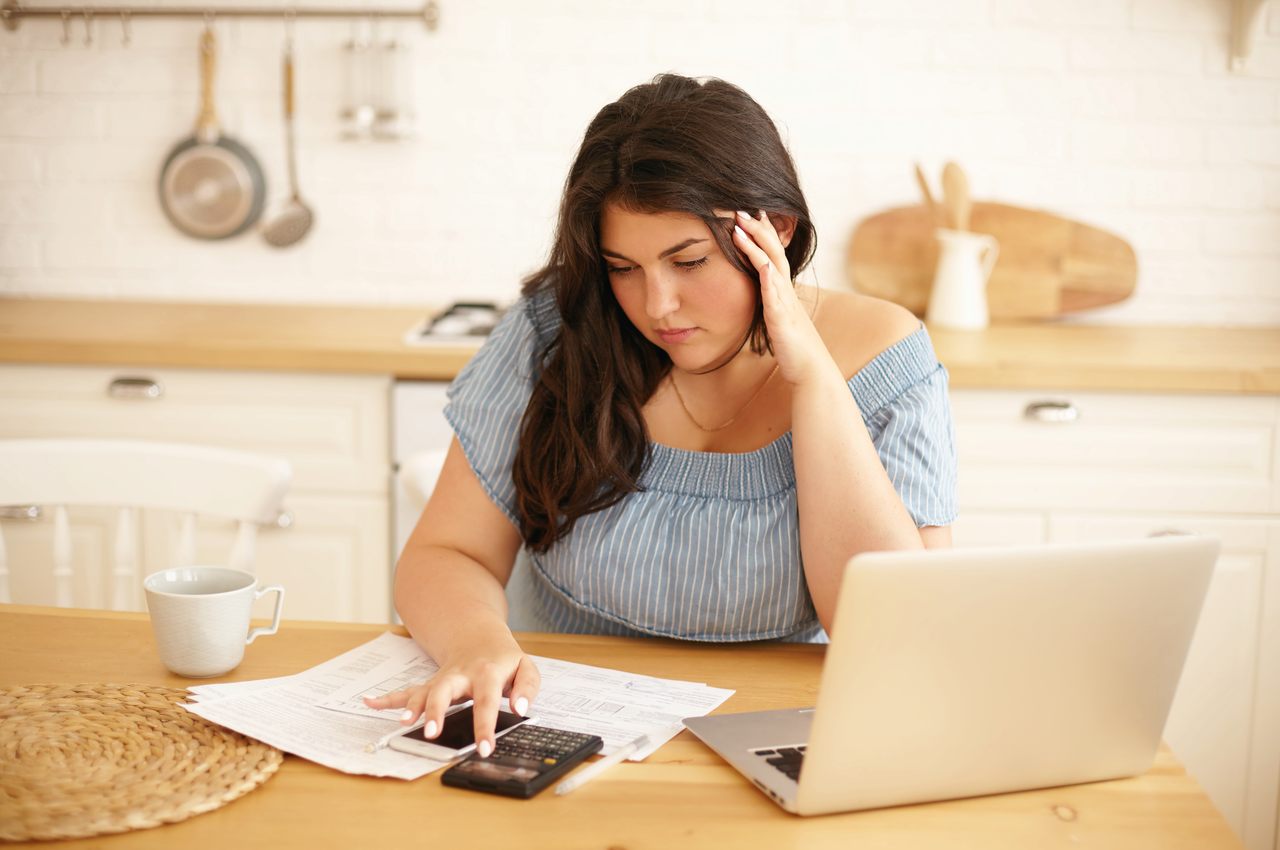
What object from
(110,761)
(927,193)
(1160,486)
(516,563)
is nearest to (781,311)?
(516,563)

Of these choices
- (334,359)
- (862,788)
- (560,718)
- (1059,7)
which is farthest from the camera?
(1059,7)

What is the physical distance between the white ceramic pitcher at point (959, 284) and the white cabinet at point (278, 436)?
1105 millimetres

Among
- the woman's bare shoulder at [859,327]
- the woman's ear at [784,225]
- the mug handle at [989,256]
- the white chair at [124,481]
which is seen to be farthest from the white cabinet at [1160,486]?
the white chair at [124,481]

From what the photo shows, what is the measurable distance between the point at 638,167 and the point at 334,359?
1107 mm

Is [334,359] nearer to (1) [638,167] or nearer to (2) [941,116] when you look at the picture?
(1) [638,167]

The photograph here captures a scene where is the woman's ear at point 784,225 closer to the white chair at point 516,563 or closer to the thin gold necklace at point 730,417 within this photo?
the thin gold necklace at point 730,417

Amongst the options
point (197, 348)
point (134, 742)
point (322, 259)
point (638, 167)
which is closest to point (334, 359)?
point (197, 348)

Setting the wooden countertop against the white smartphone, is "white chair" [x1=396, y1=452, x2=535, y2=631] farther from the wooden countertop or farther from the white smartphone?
the wooden countertop

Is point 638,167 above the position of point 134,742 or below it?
above

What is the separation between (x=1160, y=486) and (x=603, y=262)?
1.29 meters

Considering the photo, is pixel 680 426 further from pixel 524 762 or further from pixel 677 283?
pixel 524 762

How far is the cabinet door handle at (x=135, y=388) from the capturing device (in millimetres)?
Result: 2287

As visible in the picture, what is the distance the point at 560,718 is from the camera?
1040mm

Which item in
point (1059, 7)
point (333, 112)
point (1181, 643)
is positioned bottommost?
point (1181, 643)
